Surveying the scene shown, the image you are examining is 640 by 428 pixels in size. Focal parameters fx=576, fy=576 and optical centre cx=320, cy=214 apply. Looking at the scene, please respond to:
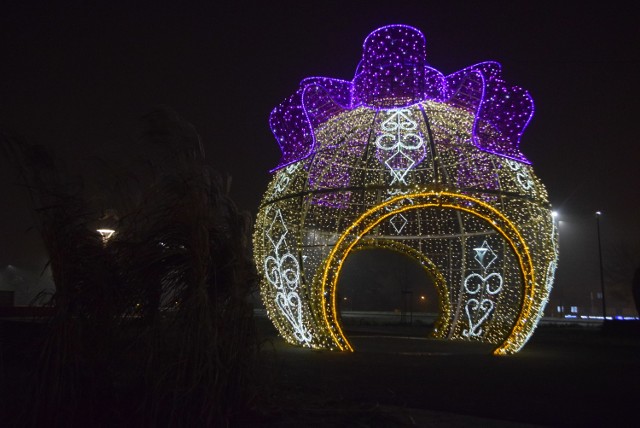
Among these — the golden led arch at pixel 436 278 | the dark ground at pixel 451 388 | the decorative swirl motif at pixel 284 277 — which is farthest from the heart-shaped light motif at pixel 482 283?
the decorative swirl motif at pixel 284 277

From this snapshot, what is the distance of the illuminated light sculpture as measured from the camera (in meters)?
9.88

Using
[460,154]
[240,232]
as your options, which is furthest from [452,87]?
[240,232]

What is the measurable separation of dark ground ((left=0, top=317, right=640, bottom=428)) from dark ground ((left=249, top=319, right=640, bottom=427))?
0.4 inches

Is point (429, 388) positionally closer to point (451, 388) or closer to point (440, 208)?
point (451, 388)

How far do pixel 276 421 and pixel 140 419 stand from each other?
110cm

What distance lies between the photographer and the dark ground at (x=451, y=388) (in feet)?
16.8

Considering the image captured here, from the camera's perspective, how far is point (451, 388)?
6.71 m

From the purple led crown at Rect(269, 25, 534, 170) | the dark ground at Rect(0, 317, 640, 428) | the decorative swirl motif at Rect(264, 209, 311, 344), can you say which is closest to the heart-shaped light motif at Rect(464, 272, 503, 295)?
the dark ground at Rect(0, 317, 640, 428)

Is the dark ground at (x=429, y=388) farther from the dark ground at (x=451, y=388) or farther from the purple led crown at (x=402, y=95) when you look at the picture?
the purple led crown at (x=402, y=95)

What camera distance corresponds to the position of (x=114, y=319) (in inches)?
189

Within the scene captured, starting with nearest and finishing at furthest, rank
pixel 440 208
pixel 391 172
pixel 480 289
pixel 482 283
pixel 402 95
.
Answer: pixel 440 208 → pixel 402 95 → pixel 391 172 → pixel 482 283 → pixel 480 289

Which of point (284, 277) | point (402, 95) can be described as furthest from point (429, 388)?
point (402, 95)

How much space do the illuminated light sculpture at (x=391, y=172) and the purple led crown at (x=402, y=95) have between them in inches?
0.8

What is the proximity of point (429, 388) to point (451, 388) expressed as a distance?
263mm
